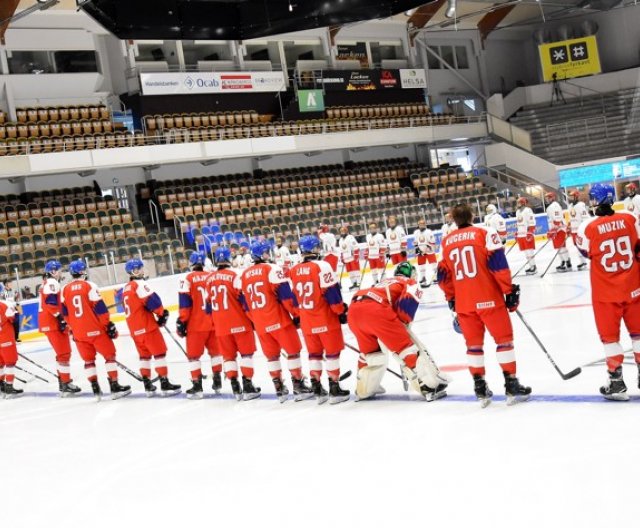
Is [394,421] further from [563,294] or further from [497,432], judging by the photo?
[563,294]

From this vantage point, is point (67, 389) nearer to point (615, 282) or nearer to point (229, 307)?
point (229, 307)

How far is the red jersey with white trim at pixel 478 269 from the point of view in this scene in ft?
22.9

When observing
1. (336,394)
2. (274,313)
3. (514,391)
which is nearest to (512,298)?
(514,391)

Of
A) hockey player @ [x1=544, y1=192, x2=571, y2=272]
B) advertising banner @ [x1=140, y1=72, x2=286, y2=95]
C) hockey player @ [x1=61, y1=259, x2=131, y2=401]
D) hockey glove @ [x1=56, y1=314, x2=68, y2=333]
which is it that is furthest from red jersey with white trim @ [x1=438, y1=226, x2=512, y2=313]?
advertising banner @ [x1=140, y1=72, x2=286, y2=95]

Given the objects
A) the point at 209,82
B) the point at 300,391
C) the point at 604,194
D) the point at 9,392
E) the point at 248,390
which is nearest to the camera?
the point at 604,194

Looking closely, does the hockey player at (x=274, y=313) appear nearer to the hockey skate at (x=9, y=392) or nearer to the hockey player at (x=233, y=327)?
the hockey player at (x=233, y=327)

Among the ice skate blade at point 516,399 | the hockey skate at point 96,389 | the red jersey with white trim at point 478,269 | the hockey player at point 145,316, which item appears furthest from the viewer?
the hockey skate at point 96,389

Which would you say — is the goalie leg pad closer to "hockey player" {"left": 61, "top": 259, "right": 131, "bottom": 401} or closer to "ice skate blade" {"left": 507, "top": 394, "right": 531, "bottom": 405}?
"ice skate blade" {"left": 507, "top": 394, "right": 531, "bottom": 405}

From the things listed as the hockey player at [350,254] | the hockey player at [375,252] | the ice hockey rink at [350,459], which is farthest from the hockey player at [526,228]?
the ice hockey rink at [350,459]

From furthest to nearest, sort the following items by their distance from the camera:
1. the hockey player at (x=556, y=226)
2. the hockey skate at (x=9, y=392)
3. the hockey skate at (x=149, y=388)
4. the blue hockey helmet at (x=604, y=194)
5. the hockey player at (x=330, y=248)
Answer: the hockey player at (x=330, y=248)
the hockey player at (x=556, y=226)
the hockey skate at (x=9, y=392)
the hockey skate at (x=149, y=388)
the blue hockey helmet at (x=604, y=194)

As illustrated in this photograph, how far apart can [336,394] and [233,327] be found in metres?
1.42

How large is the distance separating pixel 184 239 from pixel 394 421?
1998 cm

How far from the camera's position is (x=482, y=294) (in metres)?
7.04

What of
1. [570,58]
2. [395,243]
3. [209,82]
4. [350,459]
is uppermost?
[570,58]
